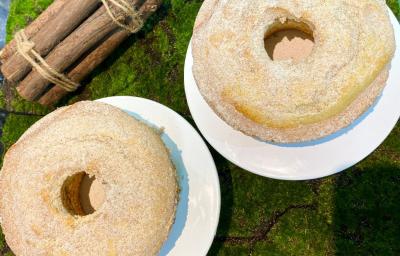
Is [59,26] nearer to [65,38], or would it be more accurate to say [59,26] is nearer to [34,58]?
[65,38]

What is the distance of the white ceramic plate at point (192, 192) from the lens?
1.75 metres

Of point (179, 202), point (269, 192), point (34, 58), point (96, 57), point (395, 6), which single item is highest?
point (34, 58)

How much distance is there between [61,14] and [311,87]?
113 cm

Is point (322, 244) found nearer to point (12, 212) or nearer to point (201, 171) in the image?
point (201, 171)

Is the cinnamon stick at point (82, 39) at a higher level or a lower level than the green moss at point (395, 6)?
higher

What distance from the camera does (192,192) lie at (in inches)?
69.7

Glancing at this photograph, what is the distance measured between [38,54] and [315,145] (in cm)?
119

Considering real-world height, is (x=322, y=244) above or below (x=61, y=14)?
below

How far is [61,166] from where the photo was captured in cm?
146

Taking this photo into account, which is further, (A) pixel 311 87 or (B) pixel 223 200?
(B) pixel 223 200

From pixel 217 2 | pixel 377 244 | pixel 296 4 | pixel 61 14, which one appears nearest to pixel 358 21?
pixel 296 4

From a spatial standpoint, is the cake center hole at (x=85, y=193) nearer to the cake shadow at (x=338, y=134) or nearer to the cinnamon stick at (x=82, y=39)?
the cinnamon stick at (x=82, y=39)

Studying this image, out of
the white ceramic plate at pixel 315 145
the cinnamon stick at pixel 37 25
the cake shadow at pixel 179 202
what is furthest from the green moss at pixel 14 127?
the white ceramic plate at pixel 315 145

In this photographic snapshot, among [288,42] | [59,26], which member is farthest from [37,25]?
[288,42]
